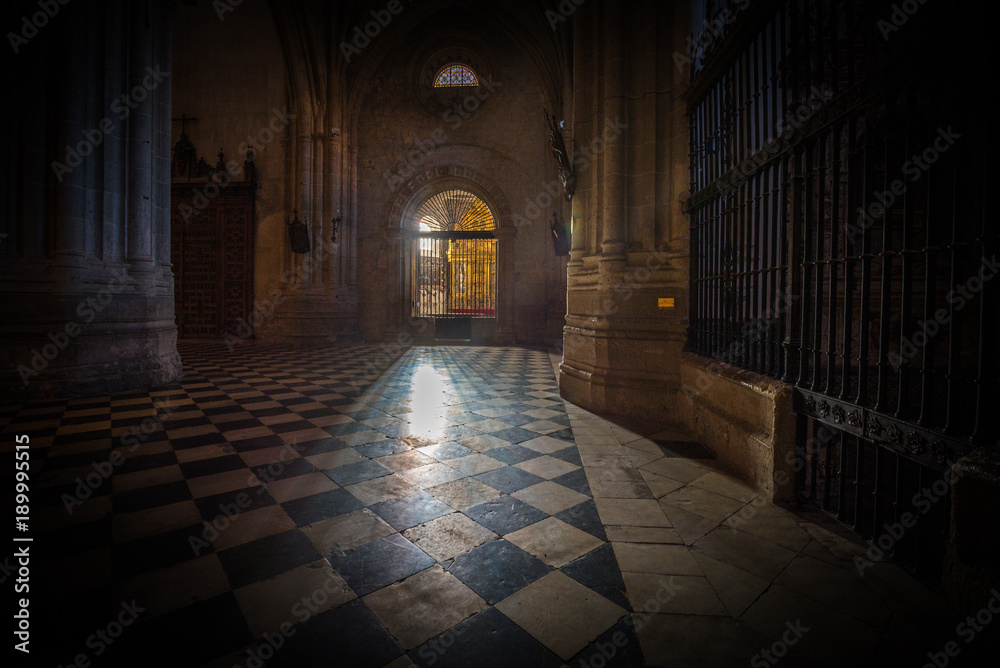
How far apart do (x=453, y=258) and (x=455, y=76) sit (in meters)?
5.60

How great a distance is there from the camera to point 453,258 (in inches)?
568

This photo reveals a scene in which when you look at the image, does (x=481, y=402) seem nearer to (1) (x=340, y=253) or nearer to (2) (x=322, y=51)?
(1) (x=340, y=253)

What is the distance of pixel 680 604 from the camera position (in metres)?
1.82

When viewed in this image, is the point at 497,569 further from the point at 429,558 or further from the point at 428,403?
the point at 428,403

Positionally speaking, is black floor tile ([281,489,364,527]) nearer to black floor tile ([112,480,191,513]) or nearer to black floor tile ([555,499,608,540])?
black floor tile ([112,480,191,513])

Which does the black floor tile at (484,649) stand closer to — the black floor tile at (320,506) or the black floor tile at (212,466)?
the black floor tile at (320,506)

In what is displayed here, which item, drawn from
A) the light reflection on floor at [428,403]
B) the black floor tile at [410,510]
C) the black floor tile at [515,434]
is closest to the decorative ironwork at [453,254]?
the light reflection on floor at [428,403]

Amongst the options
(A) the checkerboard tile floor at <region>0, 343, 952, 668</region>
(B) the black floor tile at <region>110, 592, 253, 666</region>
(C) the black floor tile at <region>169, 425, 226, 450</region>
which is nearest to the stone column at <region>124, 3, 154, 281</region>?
(A) the checkerboard tile floor at <region>0, 343, 952, 668</region>

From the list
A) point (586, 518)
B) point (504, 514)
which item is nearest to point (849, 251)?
point (586, 518)

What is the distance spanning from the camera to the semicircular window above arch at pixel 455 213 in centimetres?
1477

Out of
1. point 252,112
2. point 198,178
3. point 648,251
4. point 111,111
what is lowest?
point 648,251

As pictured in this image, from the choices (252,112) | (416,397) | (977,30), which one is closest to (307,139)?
(252,112)

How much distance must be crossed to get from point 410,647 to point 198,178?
15.3 meters

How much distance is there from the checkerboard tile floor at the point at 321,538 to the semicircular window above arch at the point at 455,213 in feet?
36.7
